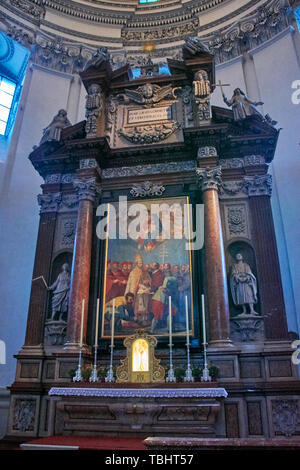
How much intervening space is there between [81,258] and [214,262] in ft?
8.40

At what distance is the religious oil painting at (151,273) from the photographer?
7.09 meters

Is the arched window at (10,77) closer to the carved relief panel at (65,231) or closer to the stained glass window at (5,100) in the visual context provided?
the stained glass window at (5,100)

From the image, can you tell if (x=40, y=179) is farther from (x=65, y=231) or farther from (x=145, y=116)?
(x=145, y=116)

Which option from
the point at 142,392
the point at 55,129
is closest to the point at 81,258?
the point at 142,392

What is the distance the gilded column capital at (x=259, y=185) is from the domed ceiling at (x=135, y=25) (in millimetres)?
6829

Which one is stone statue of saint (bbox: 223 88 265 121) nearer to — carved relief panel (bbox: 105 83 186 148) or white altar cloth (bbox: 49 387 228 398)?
carved relief panel (bbox: 105 83 186 148)

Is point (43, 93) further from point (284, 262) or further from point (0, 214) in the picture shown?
point (284, 262)

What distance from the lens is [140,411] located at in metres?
5.83

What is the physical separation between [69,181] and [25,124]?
475 centimetres

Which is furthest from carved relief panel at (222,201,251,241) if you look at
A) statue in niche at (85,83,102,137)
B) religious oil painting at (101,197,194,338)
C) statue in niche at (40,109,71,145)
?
statue in niche at (40,109,71,145)

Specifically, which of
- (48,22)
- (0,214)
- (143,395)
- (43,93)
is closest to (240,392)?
(143,395)

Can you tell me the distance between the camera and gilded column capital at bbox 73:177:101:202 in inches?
321

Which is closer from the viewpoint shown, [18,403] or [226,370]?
[226,370]

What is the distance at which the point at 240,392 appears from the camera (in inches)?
243
